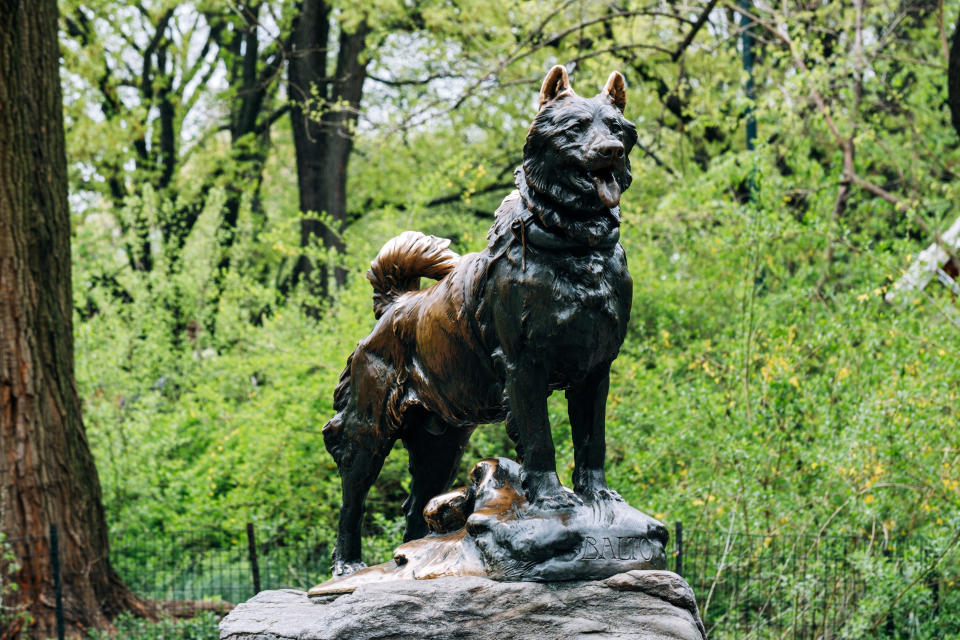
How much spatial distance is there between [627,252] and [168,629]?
5076mm

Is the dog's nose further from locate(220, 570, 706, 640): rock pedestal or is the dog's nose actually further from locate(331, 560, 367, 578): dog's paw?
locate(331, 560, 367, 578): dog's paw

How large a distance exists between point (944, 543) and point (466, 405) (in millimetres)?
3763

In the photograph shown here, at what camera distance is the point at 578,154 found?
11.2ft

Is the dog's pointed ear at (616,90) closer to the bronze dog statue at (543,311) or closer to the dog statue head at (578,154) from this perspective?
the bronze dog statue at (543,311)

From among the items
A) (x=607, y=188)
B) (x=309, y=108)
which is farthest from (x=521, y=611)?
(x=309, y=108)

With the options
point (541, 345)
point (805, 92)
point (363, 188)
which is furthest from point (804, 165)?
point (363, 188)

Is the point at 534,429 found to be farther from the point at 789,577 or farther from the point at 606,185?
the point at 789,577

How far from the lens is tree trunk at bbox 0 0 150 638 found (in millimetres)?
7254

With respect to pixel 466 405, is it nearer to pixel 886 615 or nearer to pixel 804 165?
pixel 886 615

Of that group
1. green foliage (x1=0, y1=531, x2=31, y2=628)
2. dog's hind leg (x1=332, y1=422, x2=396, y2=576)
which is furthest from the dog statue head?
green foliage (x1=0, y1=531, x2=31, y2=628)

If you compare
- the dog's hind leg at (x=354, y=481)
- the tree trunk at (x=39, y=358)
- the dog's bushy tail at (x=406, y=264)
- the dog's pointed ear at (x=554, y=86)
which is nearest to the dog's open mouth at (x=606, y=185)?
the dog's pointed ear at (x=554, y=86)

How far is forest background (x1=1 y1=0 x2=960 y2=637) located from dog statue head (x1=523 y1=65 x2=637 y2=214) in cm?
350

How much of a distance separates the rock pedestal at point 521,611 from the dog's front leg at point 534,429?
0.33m

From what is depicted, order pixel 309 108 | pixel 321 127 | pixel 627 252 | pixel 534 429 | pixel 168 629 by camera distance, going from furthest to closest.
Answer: pixel 321 127
pixel 309 108
pixel 627 252
pixel 168 629
pixel 534 429
